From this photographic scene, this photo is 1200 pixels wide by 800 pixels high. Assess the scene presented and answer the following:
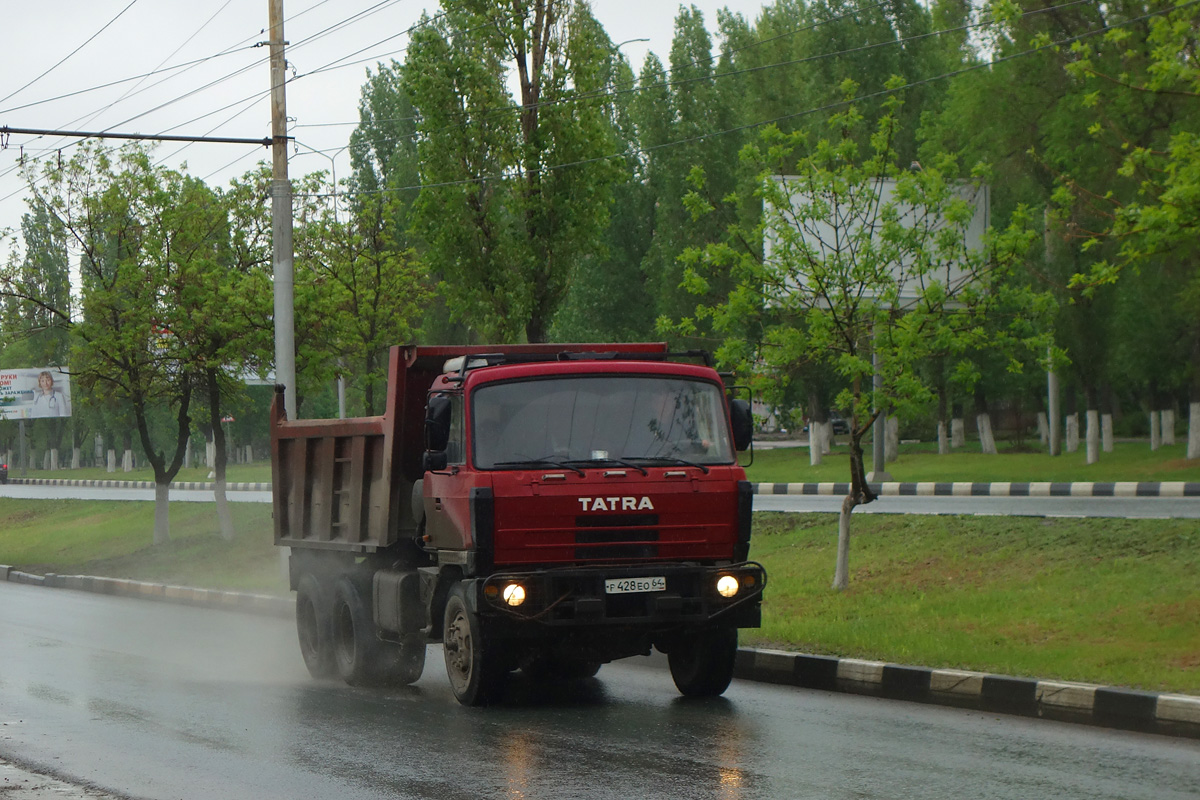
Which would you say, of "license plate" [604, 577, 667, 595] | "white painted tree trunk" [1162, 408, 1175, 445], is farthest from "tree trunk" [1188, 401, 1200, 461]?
"license plate" [604, 577, 667, 595]

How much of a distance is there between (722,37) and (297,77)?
42.3m

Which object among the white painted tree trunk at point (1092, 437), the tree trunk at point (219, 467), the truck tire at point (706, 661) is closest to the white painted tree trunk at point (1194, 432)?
the white painted tree trunk at point (1092, 437)

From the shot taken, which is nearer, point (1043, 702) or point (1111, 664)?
point (1043, 702)

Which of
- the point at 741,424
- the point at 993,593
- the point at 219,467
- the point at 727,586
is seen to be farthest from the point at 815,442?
the point at 727,586

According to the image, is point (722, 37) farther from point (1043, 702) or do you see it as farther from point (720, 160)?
point (1043, 702)

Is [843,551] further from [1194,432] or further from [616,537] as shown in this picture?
[1194,432]

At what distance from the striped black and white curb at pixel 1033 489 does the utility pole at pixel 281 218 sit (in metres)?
9.50

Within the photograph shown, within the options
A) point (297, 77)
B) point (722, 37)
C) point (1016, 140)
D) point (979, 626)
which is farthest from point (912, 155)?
point (979, 626)

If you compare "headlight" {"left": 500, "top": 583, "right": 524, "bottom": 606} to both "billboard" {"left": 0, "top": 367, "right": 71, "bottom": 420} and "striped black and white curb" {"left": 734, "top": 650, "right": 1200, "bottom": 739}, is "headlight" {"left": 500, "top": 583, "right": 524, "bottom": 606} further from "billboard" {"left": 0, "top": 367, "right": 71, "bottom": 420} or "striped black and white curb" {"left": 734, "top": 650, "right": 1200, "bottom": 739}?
"billboard" {"left": 0, "top": 367, "right": 71, "bottom": 420}

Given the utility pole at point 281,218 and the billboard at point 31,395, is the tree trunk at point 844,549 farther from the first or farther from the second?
the billboard at point 31,395

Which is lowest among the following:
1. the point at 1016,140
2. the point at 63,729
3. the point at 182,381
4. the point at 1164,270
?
the point at 63,729

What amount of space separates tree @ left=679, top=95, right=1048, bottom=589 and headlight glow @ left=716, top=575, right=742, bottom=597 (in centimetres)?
539

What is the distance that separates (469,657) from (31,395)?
77.0m

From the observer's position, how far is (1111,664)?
1030 cm
